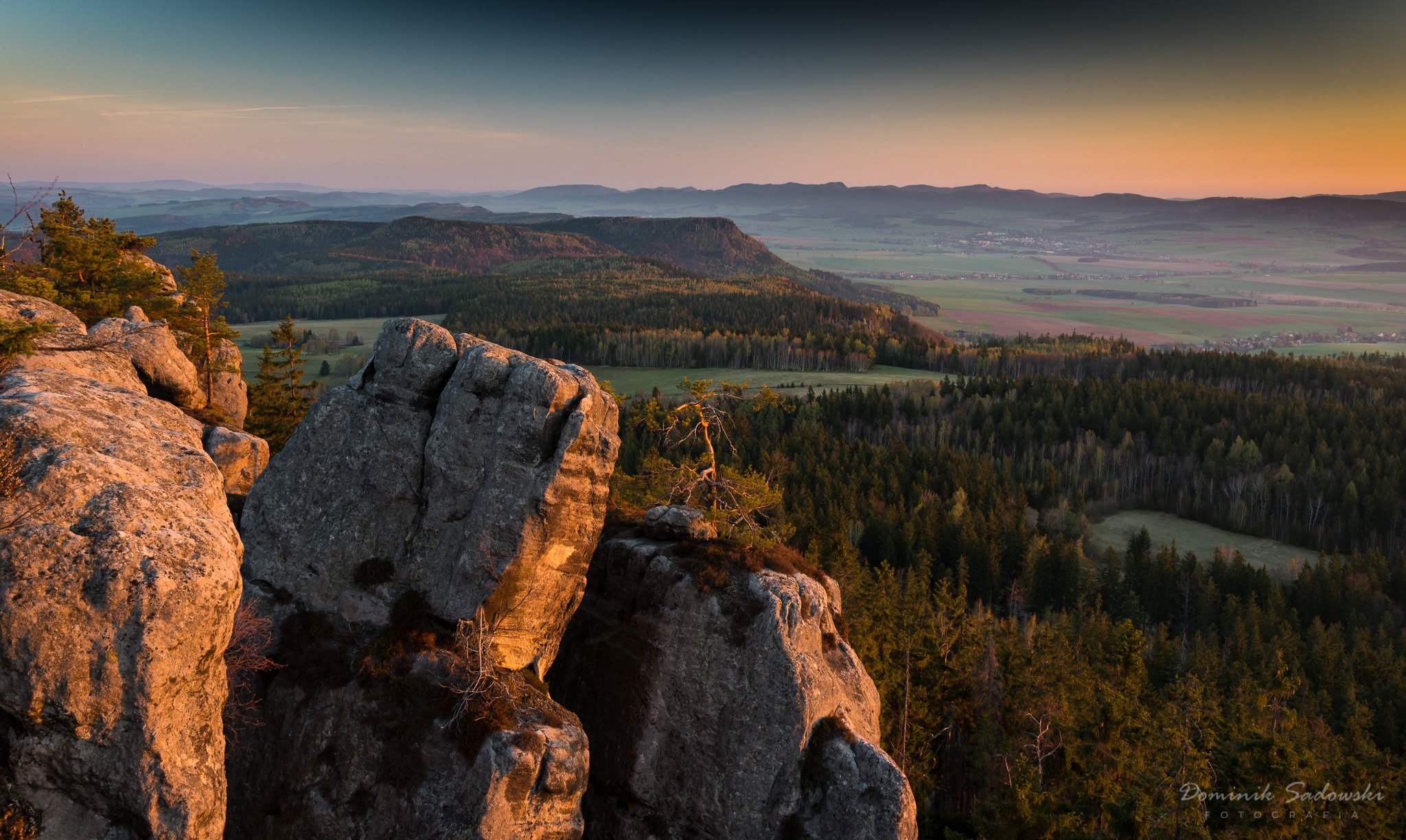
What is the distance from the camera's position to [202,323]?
51656 millimetres

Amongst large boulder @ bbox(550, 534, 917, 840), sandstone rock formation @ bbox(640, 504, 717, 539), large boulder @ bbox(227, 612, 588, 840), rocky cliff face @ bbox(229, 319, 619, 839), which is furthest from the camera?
sandstone rock formation @ bbox(640, 504, 717, 539)

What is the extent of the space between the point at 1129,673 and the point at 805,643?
27.0 m

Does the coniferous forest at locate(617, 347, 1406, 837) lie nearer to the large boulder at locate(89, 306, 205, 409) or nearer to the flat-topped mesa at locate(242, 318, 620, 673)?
the flat-topped mesa at locate(242, 318, 620, 673)

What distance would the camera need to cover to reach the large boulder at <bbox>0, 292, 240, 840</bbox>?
16.8 metres

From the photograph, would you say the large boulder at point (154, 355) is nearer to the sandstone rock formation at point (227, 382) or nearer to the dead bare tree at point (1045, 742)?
the sandstone rock formation at point (227, 382)

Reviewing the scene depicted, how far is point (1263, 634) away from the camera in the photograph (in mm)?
84938

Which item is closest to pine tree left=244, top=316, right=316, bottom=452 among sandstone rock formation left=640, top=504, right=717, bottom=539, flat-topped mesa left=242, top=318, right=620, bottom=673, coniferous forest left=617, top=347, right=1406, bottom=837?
coniferous forest left=617, top=347, right=1406, bottom=837

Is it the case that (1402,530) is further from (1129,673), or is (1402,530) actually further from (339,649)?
(339,649)

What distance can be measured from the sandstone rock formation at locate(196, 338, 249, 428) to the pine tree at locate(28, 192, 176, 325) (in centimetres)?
437

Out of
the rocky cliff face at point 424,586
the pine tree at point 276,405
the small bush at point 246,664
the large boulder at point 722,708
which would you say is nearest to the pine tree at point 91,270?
the pine tree at point 276,405

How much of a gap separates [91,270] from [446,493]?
39.8 metres

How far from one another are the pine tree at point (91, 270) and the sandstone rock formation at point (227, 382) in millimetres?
4366

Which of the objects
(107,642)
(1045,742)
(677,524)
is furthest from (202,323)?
(1045,742)

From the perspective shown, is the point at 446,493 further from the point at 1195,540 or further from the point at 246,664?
the point at 1195,540
